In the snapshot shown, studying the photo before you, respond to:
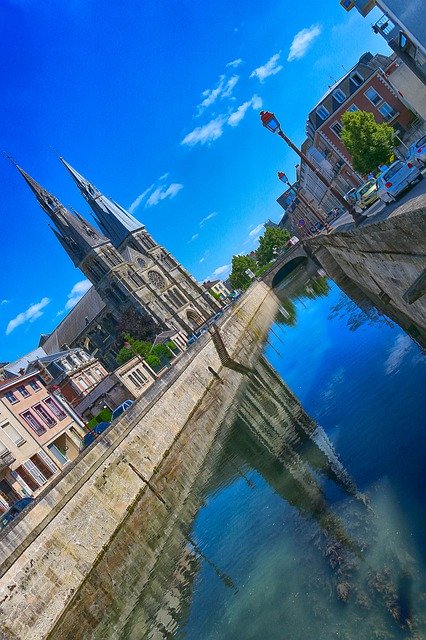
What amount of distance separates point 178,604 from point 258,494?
5.24 metres

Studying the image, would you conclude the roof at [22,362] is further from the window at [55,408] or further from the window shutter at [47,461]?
the window shutter at [47,461]

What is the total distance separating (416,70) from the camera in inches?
1364

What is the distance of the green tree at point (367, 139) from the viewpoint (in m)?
54.5

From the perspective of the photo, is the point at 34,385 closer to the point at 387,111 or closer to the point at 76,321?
the point at 76,321

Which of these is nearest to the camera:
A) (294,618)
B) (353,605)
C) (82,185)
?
(353,605)

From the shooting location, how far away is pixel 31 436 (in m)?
40.9

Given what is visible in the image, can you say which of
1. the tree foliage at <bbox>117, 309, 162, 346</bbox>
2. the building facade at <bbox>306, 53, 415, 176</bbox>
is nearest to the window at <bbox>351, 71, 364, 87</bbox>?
the building facade at <bbox>306, 53, 415, 176</bbox>

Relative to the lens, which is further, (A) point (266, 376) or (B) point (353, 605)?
(A) point (266, 376)

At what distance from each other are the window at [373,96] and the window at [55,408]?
58848mm

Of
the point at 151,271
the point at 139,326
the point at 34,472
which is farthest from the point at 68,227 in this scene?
the point at 34,472

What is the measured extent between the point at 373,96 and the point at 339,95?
5.89 metres

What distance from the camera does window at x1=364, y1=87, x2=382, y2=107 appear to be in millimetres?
63438

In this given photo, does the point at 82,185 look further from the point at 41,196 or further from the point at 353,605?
the point at 353,605

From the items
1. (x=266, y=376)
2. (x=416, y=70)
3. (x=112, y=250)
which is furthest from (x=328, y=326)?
(x=112, y=250)
